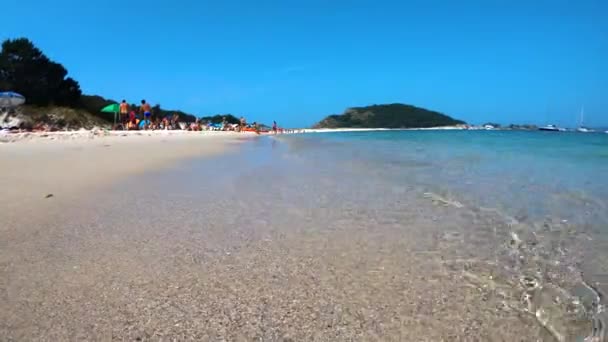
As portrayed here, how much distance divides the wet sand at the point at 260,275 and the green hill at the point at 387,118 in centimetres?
9593

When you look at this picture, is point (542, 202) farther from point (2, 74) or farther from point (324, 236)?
point (2, 74)

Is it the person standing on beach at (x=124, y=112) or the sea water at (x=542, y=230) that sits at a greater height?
the person standing on beach at (x=124, y=112)

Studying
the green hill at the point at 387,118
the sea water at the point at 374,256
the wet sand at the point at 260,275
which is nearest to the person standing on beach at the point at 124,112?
the sea water at the point at 374,256

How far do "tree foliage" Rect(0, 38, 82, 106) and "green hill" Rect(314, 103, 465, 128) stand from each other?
7402 cm

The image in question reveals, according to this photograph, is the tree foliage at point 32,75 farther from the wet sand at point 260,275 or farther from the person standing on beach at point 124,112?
the wet sand at point 260,275

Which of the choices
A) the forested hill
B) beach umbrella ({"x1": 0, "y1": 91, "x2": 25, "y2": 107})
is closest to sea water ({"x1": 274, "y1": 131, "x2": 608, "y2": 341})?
beach umbrella ({"x1": 0, "y1": 91, "x2": 25, "y2": 107})

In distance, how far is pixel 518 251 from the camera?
8.07 feet

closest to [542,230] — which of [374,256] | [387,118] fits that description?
[374,256]

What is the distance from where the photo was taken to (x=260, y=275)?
79.6 inches

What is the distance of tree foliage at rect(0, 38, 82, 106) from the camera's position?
26.9 metres

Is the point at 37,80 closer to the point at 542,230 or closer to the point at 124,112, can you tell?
the point at 124,112

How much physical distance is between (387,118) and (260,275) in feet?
351

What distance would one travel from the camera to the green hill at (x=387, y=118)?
10038 cm

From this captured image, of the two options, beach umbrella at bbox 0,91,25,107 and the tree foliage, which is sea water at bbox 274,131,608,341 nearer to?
beach umbrella at bbox 0,91,25,107
